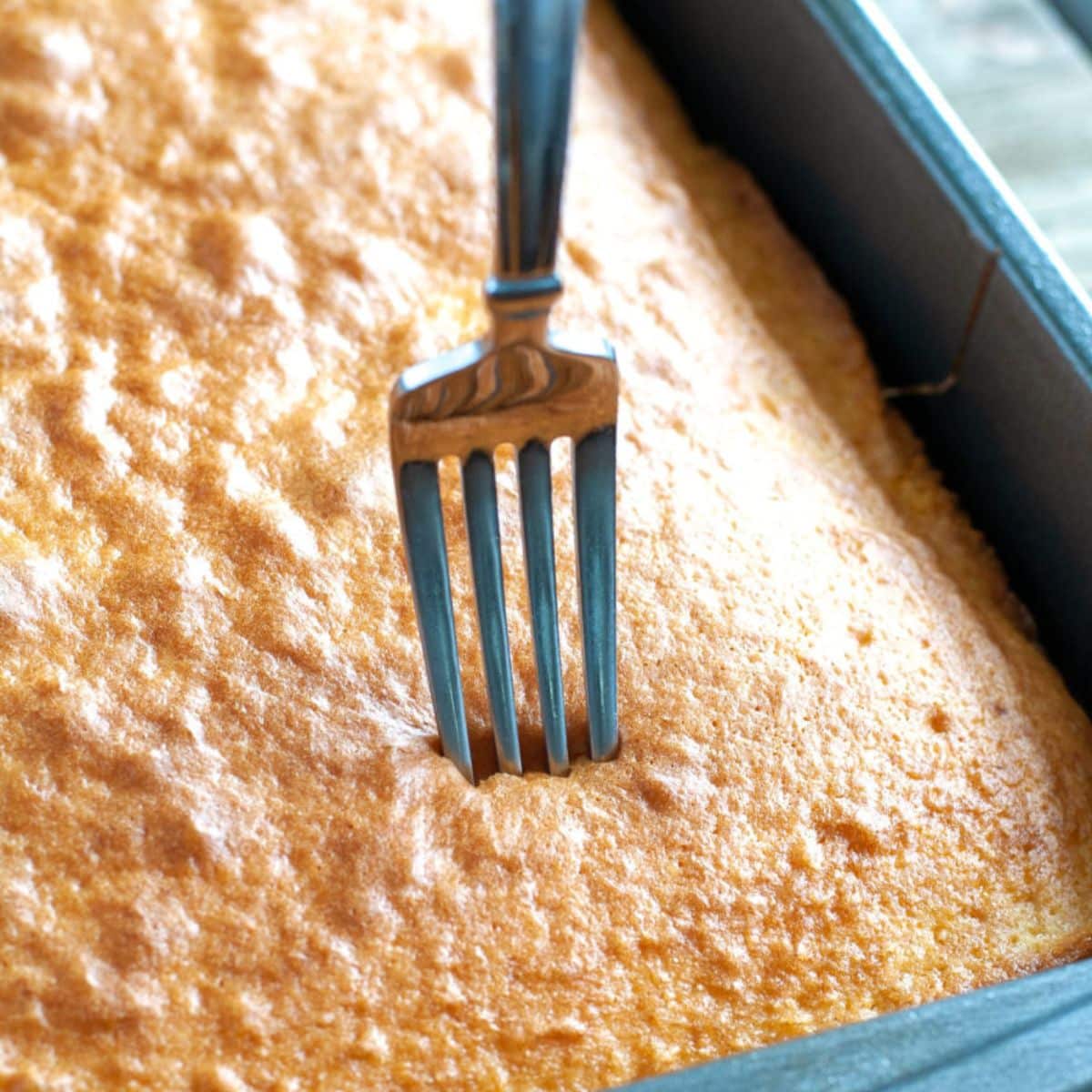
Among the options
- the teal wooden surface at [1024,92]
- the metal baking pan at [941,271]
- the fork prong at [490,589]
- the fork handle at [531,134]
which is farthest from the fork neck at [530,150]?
the teal wooden surface at [1024,92]

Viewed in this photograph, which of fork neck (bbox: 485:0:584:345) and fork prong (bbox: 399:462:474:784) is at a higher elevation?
→ fork neck (bbox: 485:0:584:345)

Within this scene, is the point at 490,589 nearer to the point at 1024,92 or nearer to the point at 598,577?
the point at 598,577

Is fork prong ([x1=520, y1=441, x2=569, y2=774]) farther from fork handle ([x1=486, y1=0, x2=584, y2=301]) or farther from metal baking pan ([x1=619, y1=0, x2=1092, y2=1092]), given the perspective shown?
metal baking pan ([x1=619, y1=0, x2=1092, y2=1092])

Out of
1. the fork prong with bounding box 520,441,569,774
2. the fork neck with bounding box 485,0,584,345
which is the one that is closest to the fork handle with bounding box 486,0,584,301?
the fork neck with bounding box 485,0,584,345

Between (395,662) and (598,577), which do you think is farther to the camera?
(395,662)

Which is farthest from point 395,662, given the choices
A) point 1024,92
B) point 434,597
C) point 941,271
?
point 1024,92

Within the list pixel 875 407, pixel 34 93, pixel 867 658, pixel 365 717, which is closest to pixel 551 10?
pixel 365 717
